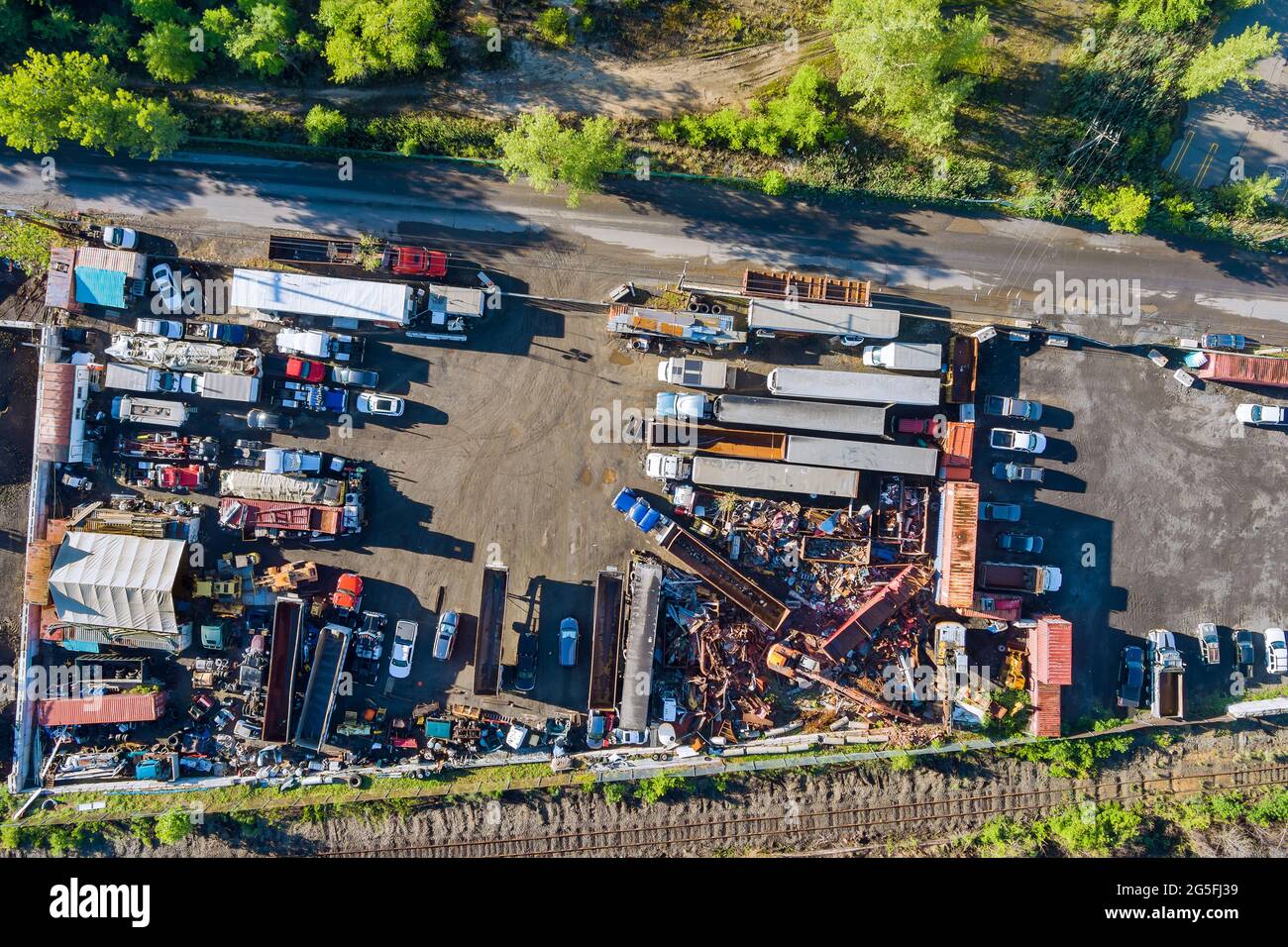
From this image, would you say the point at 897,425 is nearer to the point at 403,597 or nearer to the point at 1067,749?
the point at 1067,749

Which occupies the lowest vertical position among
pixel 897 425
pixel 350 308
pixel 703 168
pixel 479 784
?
pixel 479 784

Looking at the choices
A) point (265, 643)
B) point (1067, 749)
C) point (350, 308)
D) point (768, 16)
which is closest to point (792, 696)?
point (1067, 749)

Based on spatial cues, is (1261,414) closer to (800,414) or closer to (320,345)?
(800,414)

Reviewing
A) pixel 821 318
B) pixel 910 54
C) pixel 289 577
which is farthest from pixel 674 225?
pixel 289 577

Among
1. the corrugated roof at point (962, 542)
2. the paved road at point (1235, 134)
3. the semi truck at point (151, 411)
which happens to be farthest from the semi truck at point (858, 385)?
the semi truck at point (151, 411)

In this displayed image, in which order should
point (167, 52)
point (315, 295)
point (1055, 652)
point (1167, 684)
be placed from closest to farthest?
1. point (167, 52)
2. point (315, 295)
3. point (1055, 652)
4. point (1167, 684)

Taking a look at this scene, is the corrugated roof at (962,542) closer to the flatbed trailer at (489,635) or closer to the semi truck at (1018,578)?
the semi truck at (1018,578)

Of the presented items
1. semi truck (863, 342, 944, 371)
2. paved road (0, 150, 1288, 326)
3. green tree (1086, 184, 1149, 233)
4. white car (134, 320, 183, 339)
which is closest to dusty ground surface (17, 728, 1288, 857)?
semi truck (863, 342, 944, 371)
